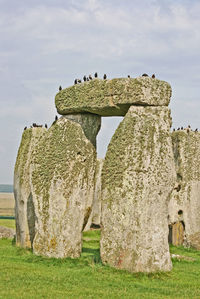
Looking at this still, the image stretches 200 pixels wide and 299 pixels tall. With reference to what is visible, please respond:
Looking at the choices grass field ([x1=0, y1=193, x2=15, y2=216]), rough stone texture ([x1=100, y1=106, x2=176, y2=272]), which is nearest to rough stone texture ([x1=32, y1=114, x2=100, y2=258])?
rough stone texture ([x1=100, y1=106, x2=176, y2=272])

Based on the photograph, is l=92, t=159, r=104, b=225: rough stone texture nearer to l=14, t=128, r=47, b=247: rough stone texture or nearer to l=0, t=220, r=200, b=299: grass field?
l=14, t=128, r=47, b=247: rough stone texture

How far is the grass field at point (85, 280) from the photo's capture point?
29.5 feet

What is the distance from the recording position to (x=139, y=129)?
1097 centimetres

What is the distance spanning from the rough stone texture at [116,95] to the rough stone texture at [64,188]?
691 millimetres

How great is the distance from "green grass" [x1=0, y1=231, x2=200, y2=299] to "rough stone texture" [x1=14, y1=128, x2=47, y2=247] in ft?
6.73

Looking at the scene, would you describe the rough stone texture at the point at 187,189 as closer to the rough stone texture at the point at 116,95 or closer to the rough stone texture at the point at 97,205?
the rough stone texture at the point at 116,95

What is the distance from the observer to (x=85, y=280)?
10.0m

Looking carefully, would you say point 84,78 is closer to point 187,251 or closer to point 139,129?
point 139,129

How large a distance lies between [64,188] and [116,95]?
284cm

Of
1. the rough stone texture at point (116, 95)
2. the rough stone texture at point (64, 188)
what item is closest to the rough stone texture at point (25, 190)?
the rough stone texture at point (64, 188)

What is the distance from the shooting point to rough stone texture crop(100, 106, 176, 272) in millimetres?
10695

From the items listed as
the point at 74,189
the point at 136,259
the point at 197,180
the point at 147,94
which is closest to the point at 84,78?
the point at 147,94

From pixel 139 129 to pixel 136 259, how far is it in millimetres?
2905

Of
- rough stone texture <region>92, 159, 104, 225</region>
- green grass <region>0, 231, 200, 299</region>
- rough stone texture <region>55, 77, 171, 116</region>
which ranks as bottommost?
green grass <region>0, 231, 200, 299</region>
